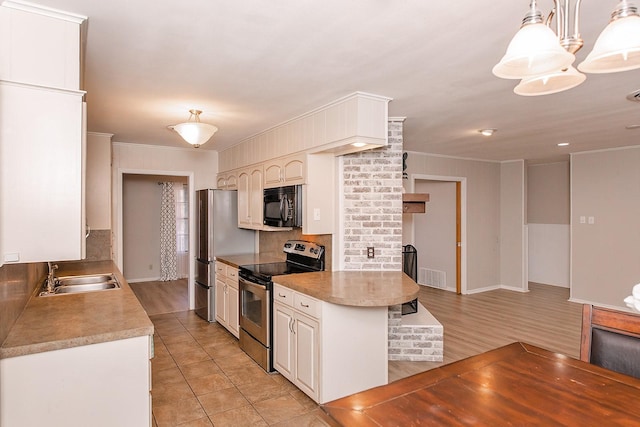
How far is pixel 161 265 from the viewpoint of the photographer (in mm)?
7699

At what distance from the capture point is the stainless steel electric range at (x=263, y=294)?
3332mm

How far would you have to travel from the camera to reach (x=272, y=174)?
13.4 ft

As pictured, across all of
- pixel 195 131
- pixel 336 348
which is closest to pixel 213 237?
pixel 195 131

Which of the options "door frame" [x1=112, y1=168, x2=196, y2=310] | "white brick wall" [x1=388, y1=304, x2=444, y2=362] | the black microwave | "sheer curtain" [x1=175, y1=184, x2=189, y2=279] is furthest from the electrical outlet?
"sheer curtain" [x1=175, y1=184, x2=189, y2=279]

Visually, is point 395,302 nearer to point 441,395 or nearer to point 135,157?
point 441,395

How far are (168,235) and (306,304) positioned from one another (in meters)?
5.78

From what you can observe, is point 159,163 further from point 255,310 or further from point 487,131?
point 487,131

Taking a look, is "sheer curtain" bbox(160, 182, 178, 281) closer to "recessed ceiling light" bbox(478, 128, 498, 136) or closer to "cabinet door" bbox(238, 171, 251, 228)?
"cabinet door" bbox(238, 171, 251, 228)

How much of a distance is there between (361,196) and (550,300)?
453 cm

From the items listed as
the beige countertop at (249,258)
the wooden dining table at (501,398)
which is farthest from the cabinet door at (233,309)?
the wooden dining table at (501,398)

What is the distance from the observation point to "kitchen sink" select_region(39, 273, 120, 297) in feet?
9.58

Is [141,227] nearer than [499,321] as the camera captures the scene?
No

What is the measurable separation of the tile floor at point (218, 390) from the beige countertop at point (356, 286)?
2.56 feet

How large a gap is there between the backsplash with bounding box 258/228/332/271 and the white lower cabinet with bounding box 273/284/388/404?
75cm
